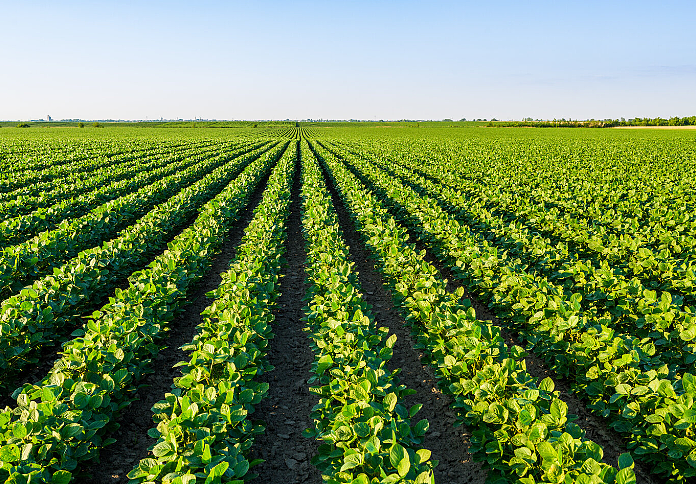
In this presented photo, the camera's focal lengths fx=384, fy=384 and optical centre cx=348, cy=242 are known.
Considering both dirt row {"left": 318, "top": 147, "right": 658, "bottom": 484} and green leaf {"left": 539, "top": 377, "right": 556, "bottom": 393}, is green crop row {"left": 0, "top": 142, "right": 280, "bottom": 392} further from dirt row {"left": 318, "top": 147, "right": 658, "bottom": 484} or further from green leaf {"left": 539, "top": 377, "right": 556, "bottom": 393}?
dirt row {"left": 318, "top": 147, "right": 658, "bottom": 484}

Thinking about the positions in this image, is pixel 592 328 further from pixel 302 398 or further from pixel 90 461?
pixel 90 461

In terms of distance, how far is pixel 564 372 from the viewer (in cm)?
500

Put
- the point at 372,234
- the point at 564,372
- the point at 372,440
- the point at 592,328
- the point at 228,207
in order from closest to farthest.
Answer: the point at 372,440
the point at 592,328
the point at 564,372
the point at 372,234
the point at 228,207

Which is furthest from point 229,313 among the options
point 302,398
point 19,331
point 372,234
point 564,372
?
point 372,234

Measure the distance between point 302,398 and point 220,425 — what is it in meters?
1.98

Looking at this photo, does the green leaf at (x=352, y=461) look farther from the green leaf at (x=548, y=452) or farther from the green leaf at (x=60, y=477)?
the green leaf at (x=60, y=477)

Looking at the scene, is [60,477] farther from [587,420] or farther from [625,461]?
[587,420]

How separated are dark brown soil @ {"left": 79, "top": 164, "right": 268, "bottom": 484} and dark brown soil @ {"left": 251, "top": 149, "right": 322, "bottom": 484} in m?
1.28

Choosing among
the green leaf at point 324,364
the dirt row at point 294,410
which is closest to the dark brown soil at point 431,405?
the dirt row at point 294,410

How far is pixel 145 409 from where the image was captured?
15.9 feet

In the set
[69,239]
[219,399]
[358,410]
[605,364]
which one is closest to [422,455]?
[358,410]

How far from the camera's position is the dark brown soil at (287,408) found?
407cm

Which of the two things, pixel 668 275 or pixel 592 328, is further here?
pixel 668 275

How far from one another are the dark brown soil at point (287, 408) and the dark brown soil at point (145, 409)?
1.28 meters
